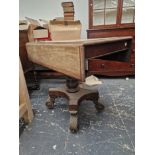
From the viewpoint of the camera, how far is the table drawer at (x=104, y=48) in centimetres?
114

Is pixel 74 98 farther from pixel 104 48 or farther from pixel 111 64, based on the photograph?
pixel 111 64

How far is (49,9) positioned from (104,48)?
2.12 meters

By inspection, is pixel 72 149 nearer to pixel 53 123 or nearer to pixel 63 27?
pixel 53 123

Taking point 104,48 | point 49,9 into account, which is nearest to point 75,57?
point 104,48

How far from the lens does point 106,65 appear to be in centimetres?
265

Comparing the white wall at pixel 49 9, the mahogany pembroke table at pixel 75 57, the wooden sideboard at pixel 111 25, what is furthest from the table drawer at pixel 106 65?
the mahogany pembroke table at pixel 75 57

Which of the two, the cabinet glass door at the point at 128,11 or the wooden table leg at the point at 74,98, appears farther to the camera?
the cabinet glass door at the point at 128,11

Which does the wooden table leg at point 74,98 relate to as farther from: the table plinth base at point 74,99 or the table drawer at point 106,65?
the table drawer at point 106,65

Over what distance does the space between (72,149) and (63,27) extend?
1535mm

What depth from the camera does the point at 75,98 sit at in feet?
5.00

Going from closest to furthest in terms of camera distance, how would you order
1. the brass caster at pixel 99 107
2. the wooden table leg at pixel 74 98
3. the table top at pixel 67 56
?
the table top at pixel 67 56, the wooden table leg at pixel 74 98, the brass caster at pixel 99 107

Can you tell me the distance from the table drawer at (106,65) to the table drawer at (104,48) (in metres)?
1.10

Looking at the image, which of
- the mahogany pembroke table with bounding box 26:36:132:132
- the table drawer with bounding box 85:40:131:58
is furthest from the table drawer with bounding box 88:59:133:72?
the table drawer with bounding box 85:40:131:58
